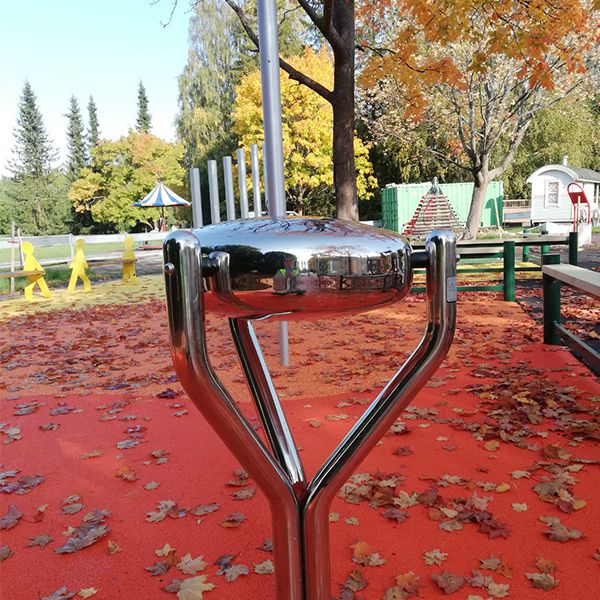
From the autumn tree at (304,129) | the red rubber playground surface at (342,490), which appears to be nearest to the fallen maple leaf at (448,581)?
the red rubber playground surface at (342,490)

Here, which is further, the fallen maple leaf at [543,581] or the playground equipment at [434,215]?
the playground equipment at [434,215]

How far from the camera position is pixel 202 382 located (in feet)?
3.55

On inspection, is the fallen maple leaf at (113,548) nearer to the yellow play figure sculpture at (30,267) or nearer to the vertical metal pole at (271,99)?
the vertical metal pole at (271,99)

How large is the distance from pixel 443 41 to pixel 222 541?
7.94 metres

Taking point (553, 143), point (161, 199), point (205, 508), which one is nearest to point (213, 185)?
point (205, 508)

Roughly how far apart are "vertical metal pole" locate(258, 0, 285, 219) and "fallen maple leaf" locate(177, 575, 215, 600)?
3118mm

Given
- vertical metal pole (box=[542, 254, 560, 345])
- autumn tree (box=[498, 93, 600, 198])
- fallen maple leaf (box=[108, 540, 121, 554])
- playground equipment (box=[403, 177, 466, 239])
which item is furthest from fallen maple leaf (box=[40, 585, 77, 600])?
autumn tree (box=[498, 93, 600, 198])

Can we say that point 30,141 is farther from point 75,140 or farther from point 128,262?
point 128,262

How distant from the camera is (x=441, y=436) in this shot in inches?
139

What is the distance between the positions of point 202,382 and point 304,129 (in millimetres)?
27145

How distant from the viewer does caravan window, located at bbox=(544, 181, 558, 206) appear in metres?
28.0

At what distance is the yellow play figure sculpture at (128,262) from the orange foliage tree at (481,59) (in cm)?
670

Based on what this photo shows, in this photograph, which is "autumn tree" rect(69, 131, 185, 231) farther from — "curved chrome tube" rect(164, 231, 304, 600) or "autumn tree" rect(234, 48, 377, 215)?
"curved chrome tube" rect(164, 231, 304, 600)

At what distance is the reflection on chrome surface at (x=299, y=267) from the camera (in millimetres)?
1006
